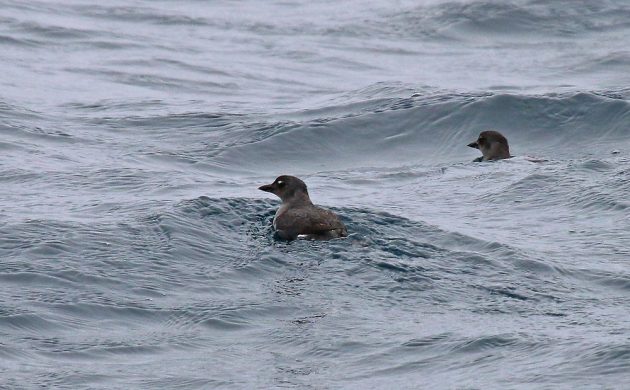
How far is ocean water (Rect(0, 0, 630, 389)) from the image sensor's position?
10211 millimetres

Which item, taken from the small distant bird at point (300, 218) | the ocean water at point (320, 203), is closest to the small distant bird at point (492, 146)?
the ocean water at point (320, 203)

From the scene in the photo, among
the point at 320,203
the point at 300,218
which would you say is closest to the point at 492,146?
the point at 320,203

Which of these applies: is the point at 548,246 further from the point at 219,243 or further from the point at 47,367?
the point at 47,367

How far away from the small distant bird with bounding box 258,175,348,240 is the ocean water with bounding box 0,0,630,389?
0.23 m

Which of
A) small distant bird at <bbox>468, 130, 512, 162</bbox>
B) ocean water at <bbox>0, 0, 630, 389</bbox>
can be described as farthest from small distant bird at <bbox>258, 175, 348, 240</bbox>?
small distant bird at <bbox>468, 130, 512, 162</bbox>

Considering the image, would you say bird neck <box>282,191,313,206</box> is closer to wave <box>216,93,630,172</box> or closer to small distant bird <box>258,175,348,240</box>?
small distant bird <box>258,175,348,240</box>

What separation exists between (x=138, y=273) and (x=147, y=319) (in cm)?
118

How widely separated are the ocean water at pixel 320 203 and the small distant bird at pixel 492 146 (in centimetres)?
26

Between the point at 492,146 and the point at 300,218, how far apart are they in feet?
16.9

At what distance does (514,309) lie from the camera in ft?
37.0

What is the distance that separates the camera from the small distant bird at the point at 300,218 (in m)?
13.3

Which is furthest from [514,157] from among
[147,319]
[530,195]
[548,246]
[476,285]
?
[147,319]

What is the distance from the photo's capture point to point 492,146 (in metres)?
18.0

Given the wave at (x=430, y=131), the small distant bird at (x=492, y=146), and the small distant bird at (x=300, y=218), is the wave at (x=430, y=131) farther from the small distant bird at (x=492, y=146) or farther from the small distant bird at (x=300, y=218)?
the small distant bird at (x=300, y=218)
